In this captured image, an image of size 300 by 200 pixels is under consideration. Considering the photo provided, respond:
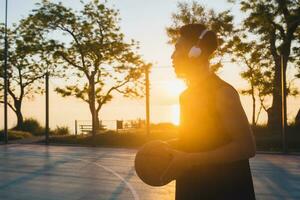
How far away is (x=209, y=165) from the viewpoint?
9.30 ft

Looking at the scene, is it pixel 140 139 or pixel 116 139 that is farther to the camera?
pixel 116 139

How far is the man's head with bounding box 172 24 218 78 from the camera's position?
2.90 metres

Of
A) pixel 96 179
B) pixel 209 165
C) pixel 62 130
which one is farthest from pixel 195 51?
pixel 62 130

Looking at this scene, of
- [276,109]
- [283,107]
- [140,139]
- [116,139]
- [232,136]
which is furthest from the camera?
[276,109]

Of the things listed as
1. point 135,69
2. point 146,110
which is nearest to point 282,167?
point 146,110

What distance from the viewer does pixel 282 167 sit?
1722 centimetres

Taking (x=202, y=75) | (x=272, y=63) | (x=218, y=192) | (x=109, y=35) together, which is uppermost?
(x=109, y=35)

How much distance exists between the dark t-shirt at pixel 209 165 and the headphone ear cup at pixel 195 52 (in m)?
0.16

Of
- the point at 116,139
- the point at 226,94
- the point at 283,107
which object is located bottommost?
the point at 116,139

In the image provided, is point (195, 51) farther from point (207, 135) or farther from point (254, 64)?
point (254, 64)

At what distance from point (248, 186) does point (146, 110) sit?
23.9m

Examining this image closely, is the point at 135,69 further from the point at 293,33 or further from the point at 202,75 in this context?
the point at 202,75

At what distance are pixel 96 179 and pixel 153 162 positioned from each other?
11.1 metres

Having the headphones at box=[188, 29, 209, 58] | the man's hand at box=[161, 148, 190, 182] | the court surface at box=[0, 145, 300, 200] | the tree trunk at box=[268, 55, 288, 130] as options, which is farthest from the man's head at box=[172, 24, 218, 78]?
the tree trunk at box=[268, 55, 288, 130]
